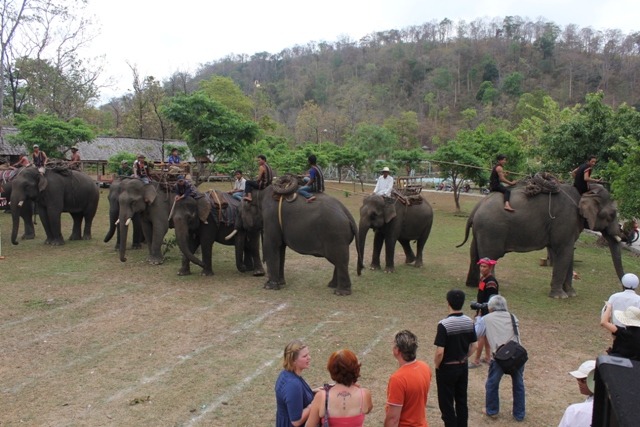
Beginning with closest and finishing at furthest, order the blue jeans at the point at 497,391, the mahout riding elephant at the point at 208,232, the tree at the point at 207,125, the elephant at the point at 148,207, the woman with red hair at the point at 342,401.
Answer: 1. the woman with red hair at the point at 342,401
2. the blue jeans at the point at 497,391
3. the mahout riding elephant at the point at 208,232
4. the elephant at the point at 148,207
5. the tree at the point at 207,125

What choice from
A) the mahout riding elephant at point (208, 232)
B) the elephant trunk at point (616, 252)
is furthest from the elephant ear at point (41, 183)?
the elephant trunk at point (616, 252)

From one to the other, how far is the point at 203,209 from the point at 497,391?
7.48m

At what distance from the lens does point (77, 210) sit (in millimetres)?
15500

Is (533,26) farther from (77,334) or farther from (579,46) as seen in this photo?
(77,334)

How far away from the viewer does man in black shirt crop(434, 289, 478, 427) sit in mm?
4578

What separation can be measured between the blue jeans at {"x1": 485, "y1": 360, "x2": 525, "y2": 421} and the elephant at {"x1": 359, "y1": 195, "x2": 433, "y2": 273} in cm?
624

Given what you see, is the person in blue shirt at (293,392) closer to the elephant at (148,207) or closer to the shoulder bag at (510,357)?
the shoulder bag at (510,357)

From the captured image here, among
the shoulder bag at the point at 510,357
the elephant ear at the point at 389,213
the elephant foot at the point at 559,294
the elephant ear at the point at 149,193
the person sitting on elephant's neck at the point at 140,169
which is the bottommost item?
the elephant foot at the point at 559,294

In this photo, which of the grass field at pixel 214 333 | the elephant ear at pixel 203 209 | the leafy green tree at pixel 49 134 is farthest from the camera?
the leafy green tree at pixel 49 134

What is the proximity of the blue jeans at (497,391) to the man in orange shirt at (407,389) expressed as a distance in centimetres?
160

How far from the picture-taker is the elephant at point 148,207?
12.3m

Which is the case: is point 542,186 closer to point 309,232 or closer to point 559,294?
point 559,294

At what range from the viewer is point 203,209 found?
11242 mm

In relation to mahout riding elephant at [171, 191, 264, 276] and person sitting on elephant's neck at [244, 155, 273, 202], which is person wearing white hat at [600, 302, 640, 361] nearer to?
person sitting on elephant's neck at [244, 155, 273, 202]
